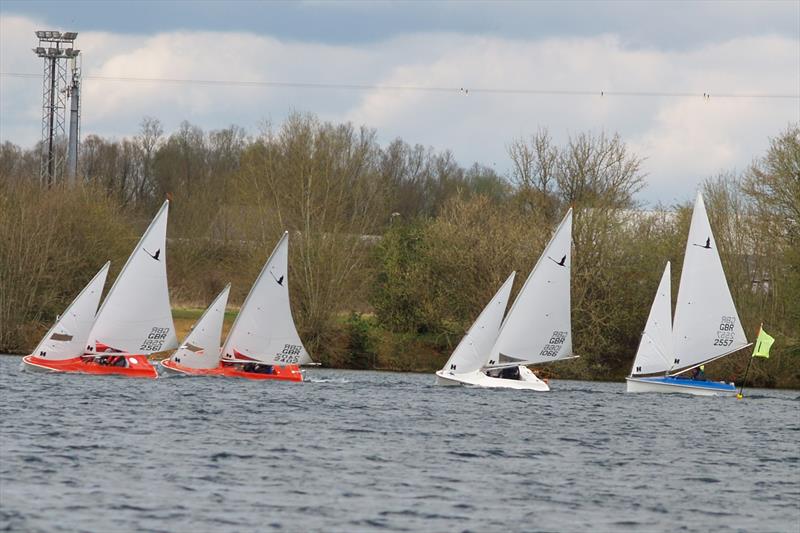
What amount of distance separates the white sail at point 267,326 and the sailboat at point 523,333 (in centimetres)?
562

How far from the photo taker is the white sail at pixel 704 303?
176 feet

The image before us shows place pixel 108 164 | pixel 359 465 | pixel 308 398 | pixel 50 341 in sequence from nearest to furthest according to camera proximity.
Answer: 1. pixel 359 465
2. pixel 308 398
3. pixel 50 341
4. pixel 108 164

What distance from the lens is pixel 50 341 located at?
51.0 meters

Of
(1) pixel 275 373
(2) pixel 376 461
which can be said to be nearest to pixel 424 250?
(1) pixel 275 373

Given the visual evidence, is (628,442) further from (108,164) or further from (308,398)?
(108,164)

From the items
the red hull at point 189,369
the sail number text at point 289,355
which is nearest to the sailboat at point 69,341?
the red hull at point 189,369

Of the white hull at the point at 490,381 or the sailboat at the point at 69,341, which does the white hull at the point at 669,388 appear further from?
the sailboat at the point at 69,341

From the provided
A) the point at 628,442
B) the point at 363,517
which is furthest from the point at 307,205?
the point at 363,517

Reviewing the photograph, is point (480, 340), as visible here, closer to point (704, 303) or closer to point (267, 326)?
point (267, 326)

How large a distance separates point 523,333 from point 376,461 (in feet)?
75.9

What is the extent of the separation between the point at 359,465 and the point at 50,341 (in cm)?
2454

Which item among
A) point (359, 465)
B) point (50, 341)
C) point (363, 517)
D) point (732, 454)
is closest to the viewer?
point (363, 517)

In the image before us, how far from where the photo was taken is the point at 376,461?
30.0 m

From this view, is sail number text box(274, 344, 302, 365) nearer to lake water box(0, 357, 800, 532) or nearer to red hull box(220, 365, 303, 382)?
red hull box(220, 365, 303, 382)
